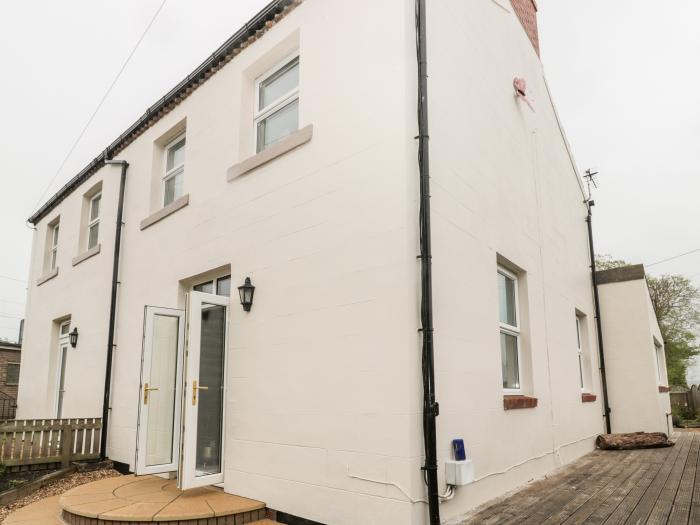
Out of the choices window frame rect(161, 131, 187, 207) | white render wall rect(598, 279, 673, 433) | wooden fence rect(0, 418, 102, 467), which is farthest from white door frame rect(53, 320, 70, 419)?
white render wall rect(598, 279, 673, 433)

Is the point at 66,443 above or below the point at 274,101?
below

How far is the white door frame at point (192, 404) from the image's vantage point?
442cm

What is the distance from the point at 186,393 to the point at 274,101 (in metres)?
3.27

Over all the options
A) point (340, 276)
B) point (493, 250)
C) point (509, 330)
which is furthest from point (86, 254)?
point (509, 330)

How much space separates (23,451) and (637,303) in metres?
10.4

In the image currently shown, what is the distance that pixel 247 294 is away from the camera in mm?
A: 4719

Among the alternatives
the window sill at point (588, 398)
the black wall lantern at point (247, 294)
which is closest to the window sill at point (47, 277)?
the black wall lantern at point (247, 294)

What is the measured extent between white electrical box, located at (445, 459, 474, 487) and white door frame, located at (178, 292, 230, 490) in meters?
2.25

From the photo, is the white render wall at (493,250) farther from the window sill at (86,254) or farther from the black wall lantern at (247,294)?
the window sill at (86,254)

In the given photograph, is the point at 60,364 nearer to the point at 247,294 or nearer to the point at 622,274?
the point at 247,294

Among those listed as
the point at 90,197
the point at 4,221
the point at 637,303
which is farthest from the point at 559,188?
the point at 4,221

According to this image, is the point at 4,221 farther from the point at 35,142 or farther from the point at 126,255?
the point at 126,255

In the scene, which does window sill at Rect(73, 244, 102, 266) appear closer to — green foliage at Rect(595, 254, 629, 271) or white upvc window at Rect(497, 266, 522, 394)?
white upvc window at Rect(497, 266, 522, 394)

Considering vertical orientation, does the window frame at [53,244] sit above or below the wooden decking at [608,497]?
above
